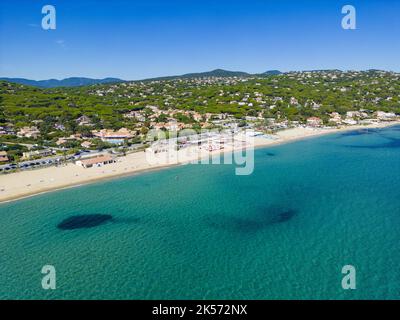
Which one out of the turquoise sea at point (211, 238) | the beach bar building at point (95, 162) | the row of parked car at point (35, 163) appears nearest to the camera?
the turquoise sea at point (211, 238)

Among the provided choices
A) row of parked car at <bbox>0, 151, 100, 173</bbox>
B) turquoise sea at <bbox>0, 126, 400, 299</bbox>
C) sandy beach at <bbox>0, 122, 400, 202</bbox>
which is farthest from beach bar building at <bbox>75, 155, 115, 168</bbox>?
turquoise sea at <bbox>0, 126, 400, 299</bbox>

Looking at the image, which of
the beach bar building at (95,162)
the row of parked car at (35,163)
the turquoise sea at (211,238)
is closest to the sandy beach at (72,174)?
the beach bar building at (95,162)

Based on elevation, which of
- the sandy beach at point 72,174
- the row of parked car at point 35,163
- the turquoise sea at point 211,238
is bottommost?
the turquoise sea at point 211,238

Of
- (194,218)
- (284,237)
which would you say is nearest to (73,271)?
(194,218)

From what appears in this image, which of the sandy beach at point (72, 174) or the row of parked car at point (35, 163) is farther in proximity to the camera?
the row of parked car at point (35, 163)

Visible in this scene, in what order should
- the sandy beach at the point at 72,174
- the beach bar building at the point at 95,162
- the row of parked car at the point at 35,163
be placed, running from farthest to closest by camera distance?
the beach bar building at the point at 95,162 < the row of parked car at the point at 35,163 < the sandy beach at the point at 72,174

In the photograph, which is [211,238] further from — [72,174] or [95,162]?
[95,162]

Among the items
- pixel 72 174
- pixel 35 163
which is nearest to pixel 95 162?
pixel 72 174

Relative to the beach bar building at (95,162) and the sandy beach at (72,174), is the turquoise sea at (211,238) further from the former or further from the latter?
the beach bar building at (95,162)
